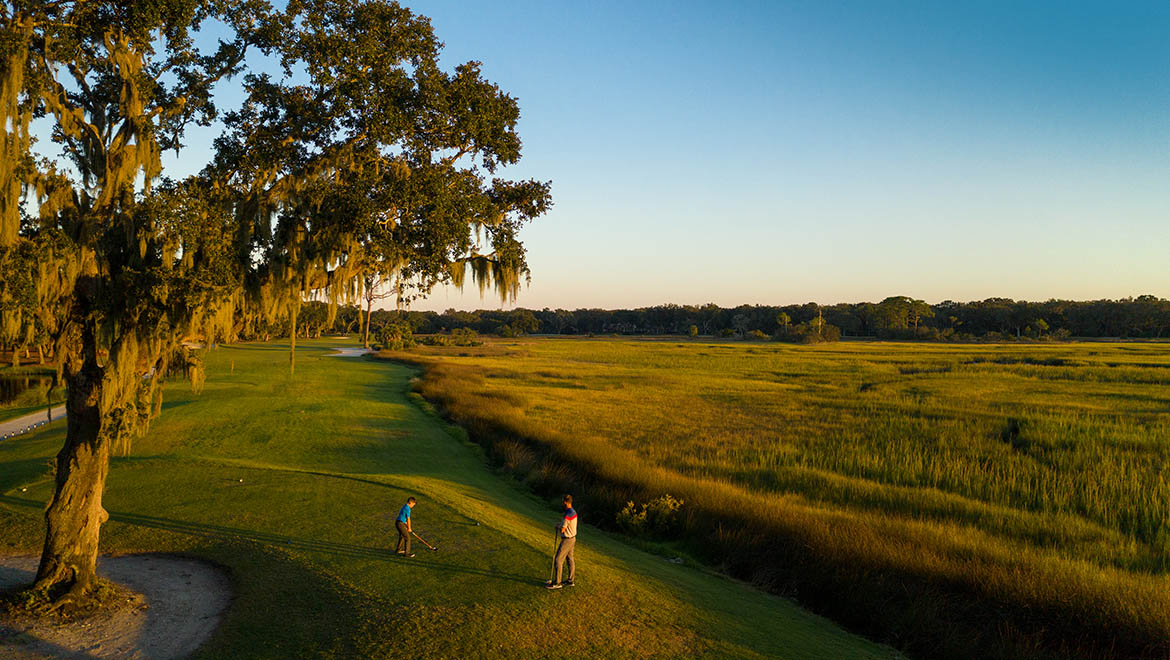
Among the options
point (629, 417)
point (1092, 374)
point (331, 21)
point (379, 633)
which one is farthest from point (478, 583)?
point (1092, 374)

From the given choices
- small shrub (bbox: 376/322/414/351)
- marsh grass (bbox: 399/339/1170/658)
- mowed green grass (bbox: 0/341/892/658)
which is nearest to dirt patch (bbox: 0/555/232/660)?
mowed green grass (bbox: 0/341/892/658)

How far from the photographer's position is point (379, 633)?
8688mm

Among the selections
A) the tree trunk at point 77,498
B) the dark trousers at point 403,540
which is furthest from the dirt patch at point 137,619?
the dark trousers at point 403,540

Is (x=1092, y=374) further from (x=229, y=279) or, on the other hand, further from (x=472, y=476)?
(x=229, y=279)

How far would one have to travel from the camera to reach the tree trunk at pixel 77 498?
9.74 meters

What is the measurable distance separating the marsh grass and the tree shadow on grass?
287 inches

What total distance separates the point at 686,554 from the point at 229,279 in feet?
41.7

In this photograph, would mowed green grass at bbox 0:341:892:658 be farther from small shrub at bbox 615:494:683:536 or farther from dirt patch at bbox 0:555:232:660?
small shrub at bbox 615:494:683:536

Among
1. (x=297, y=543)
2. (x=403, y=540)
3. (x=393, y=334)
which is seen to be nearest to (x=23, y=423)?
(x=297, y=543)

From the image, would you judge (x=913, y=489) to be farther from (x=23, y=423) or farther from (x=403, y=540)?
(x=23, y=423)

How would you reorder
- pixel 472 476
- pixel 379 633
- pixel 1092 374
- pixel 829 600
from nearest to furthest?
1. pixel 379 633
2. pixel 829 600
3. pixel 472 476
4. pixel 1092 374

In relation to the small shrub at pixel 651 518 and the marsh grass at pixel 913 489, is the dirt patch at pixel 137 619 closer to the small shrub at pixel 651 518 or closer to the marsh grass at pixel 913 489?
the small shrub at pixel 651 518

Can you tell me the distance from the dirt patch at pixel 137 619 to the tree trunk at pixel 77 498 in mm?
683

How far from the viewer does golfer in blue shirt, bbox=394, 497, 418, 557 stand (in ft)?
37.7
